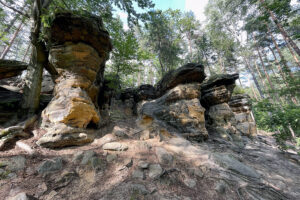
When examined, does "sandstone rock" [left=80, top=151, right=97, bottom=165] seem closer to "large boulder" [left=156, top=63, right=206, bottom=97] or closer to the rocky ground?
the rocky ground

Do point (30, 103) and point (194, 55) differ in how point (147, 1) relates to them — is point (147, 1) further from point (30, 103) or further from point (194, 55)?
point (194, 55)

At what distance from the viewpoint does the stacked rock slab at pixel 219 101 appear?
29.9ft

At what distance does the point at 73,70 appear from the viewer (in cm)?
516

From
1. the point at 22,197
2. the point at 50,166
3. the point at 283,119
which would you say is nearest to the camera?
the point at 22,197

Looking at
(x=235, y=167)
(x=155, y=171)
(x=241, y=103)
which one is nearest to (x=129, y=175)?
(x=155, y=171)

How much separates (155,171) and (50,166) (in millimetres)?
2921

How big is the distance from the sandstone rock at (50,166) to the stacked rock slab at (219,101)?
9923 millimetres

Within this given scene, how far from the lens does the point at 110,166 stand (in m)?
3.38

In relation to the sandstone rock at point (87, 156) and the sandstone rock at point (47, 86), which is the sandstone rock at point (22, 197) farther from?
the sandstone rock at point (47, 86)

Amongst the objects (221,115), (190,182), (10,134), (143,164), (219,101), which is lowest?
(190,182)

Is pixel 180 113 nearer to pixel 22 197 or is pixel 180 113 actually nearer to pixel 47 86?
pixel 22 197

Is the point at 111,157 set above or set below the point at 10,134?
below

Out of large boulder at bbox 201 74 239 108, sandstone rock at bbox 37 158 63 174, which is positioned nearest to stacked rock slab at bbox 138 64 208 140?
large boulder at bbox 201 74 239 108

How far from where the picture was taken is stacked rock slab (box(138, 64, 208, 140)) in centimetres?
691
